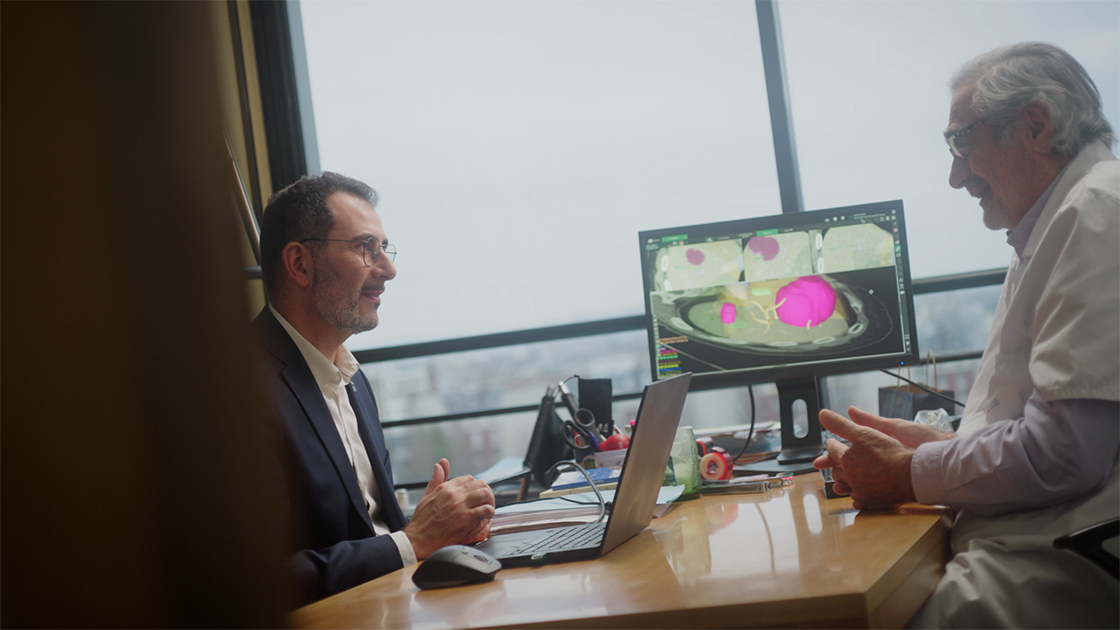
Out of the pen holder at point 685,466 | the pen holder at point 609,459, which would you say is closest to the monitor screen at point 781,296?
the pen holder at point 609,459

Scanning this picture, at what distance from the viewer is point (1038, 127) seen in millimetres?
1312

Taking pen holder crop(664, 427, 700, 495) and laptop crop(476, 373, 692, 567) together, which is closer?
laptop crop(476, 373, 692, 567)

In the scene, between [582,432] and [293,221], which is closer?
[293,221]

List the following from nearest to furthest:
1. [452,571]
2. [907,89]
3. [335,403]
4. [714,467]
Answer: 1. [452,571]
2. [714,467]
3. [335,403]
4. [907,89]

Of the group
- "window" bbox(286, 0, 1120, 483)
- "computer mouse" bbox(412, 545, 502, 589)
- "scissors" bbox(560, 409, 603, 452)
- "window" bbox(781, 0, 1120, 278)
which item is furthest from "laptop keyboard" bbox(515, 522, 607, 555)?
"window" bbox(781, 0, 1120, 278)

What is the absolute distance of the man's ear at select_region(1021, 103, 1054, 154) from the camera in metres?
1.30

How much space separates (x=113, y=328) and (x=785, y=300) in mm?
1795

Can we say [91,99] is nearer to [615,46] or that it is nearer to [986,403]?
[986,403]

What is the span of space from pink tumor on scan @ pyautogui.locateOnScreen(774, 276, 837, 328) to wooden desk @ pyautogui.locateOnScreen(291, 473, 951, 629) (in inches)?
30.8

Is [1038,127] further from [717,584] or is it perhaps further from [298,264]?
[298,264]

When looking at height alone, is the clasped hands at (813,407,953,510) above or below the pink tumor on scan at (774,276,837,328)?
below

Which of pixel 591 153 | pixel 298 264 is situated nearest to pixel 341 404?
pixel 298 264

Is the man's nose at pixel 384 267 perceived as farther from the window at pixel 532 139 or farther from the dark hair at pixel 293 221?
the window at pixel 532 139

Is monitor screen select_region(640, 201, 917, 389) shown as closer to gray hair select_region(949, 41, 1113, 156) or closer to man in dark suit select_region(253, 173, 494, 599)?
gray hair select_region(949, 41, 1113, 156)
